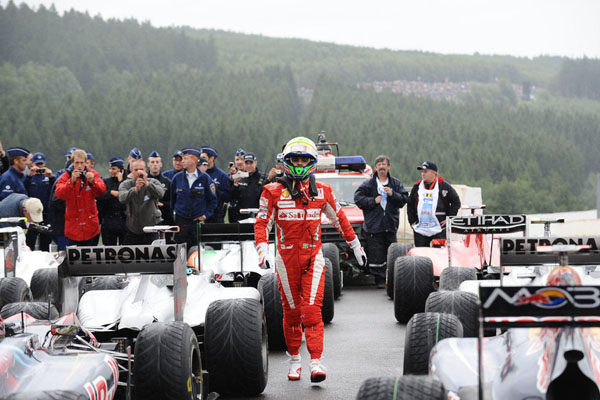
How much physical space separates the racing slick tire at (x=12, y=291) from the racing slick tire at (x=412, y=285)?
4299 millimetres

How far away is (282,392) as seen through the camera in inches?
307

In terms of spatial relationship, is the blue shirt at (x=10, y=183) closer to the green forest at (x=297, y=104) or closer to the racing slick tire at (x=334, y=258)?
the racing slick tire at (x=334, y=258)

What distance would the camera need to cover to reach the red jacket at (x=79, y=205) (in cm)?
1344

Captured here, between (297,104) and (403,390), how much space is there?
Result: 111 meters

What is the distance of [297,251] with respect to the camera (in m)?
8.22

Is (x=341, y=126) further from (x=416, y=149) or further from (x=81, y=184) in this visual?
(x=81, y=184)

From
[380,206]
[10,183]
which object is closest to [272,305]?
[380,206]

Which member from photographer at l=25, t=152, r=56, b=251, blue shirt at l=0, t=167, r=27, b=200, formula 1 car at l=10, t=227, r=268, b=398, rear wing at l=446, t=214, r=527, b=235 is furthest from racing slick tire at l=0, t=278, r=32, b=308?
photographer at l=25, t=152, r=56, b=251

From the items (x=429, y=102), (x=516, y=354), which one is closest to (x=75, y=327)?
(x=516, y=354)

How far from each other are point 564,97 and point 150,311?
476ft

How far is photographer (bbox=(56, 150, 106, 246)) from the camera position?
44.0 feet

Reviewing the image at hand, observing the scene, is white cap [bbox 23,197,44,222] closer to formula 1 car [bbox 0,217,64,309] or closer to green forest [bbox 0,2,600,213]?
formula 1 car [bbox 0,217,64,309]

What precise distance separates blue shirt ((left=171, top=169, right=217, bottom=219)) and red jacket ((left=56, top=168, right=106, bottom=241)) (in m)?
1.16

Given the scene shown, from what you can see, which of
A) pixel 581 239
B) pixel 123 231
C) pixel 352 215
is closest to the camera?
pixel 581 239
